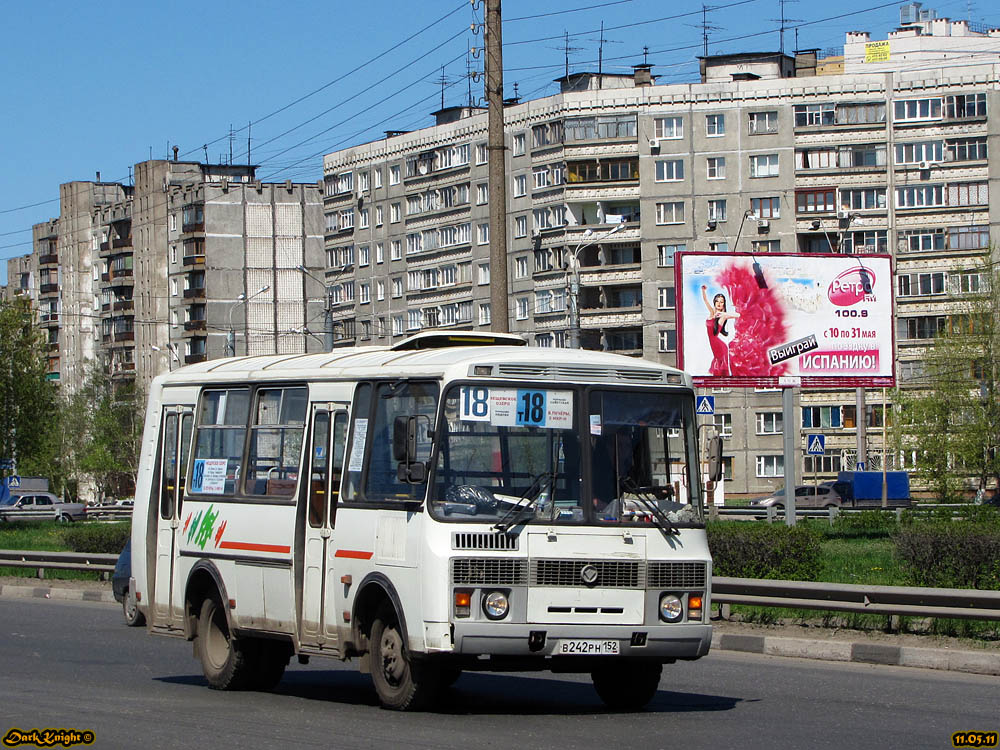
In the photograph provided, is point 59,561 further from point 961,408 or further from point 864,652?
point 961,408

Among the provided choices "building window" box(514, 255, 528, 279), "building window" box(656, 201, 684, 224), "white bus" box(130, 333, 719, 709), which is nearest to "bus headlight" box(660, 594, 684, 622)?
"white bus" box(130, 333, 719, 709)

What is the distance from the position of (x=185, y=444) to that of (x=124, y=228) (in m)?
110

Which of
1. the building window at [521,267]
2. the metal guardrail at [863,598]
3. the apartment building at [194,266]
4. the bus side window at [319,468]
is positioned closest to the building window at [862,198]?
the building window at [521,267]

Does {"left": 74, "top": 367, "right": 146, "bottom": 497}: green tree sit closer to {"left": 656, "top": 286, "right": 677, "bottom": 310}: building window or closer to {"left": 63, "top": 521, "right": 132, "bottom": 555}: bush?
{"left": 656, "top": 286, "right": 677, "bottom": 310}: building window

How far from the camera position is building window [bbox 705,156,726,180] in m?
84.5

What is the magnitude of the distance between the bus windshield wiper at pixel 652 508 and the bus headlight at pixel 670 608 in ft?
1.45

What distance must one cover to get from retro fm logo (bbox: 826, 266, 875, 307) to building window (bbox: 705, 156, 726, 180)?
49.8 m

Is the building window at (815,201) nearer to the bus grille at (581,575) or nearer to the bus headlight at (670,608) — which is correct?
the bus headlight at (670,608)

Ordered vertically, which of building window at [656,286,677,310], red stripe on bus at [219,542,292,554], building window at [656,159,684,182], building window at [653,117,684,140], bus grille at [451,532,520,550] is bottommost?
red stripe on bus at [219,542,292,554]

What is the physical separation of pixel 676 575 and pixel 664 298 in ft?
239

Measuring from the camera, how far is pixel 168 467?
1480 cm

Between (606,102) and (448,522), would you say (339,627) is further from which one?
(606,102)

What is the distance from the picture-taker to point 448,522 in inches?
440

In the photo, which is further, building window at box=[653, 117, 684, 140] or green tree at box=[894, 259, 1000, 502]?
building window at box=[653, 117, 684, 140]
